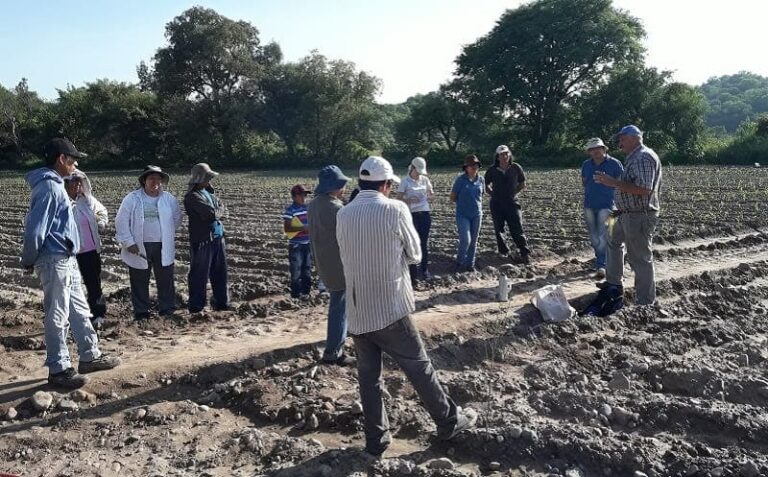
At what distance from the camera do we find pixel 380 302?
145 inches

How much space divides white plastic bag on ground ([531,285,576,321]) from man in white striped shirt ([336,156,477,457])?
2738 millimetres

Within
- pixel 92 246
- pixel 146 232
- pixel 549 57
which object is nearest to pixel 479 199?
pixel 146 232

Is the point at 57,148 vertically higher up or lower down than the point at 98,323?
higher up

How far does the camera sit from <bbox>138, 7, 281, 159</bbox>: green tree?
136ft

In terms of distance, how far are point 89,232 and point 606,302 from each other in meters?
5.01

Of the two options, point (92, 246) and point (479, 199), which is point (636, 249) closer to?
point (479, 199)

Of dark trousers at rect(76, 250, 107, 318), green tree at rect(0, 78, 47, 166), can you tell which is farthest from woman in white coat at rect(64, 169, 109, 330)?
green tree at rect(0, 78, 47, 166)

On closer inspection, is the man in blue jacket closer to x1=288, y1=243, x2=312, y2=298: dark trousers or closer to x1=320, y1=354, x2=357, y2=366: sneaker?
x1=320, y1=354, x2=357, y2=366: sneaker

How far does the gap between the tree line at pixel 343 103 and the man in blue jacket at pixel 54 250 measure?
32.0 meters

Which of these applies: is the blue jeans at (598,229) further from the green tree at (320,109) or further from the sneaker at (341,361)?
the green tree at (320,109)

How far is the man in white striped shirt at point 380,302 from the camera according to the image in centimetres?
369

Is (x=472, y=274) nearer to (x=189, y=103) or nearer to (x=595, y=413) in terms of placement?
(x=595, y=413)

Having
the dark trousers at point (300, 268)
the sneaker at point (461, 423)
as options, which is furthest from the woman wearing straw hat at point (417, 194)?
Answer: the sneaker at point (461, 423)

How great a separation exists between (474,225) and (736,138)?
95.2 ft
